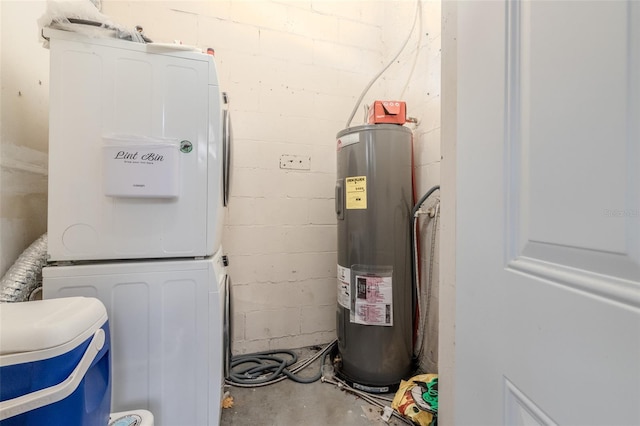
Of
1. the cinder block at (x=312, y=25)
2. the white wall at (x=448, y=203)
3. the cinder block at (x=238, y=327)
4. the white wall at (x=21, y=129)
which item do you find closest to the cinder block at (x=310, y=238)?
the cinder block at (x=238, y=327)

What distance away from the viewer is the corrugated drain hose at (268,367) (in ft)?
5.15

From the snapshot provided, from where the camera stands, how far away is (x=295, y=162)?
1.96 metres

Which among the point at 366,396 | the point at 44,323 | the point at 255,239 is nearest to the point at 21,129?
the point at 44,323

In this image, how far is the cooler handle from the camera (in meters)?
0.50

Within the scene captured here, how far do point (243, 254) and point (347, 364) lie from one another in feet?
3.17

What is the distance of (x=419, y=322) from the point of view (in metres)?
1.64

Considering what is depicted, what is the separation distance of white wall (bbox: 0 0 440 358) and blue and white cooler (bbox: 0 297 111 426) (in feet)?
3.89

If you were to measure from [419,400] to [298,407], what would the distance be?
0.61 meters

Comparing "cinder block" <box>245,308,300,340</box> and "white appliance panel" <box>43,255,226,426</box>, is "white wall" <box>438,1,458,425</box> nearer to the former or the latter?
"white appliance panel" <box>43,255,226,426</box>

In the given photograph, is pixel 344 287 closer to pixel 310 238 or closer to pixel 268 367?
pixel 310 238

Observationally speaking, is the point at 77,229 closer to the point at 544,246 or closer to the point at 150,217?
the point at 150,217

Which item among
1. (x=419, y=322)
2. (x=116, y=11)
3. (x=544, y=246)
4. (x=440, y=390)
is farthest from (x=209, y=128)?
(x=419, y=322)

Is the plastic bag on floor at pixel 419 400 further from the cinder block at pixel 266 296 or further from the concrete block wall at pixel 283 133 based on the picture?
the cinder block at pixel 266 296

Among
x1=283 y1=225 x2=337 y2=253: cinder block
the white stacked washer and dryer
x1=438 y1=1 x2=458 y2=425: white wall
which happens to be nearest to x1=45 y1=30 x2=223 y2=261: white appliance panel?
the white stacked washer and dryer
